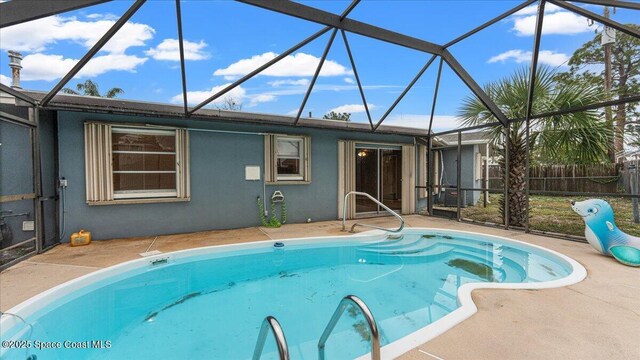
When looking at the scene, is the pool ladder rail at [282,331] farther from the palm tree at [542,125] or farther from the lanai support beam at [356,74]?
the palm tree at [542,125]

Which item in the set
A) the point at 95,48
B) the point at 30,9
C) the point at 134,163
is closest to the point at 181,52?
the point at 95,48

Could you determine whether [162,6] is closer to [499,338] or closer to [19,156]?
[19,156]

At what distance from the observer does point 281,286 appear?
3.97 meters

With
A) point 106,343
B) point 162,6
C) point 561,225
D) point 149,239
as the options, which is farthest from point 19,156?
point 561,225

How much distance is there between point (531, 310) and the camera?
2.53m

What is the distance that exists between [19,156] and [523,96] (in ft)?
31.4

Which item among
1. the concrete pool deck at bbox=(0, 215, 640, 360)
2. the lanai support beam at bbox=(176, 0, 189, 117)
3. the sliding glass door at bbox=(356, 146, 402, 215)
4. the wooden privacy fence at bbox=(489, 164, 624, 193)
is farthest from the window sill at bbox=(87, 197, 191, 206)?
the wooden privacy fence at bbox=(489, 164, 624, 193)

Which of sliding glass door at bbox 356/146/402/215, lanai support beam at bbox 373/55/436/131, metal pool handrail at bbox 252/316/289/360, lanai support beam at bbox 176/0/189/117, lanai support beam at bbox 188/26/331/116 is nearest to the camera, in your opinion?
metal pool handrail at bbox 252/316/289/360

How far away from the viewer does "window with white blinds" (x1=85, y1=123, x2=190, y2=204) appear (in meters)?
5.28

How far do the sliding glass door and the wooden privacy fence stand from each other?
10.4 feet

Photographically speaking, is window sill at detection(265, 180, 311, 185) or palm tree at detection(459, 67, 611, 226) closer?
palm tree at detection(459, 67, 611, 226)

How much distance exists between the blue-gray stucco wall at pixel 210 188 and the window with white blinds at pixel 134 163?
0.17 meters

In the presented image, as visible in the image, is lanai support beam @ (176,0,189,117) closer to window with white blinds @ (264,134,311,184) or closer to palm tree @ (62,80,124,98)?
window with white blinds @ (264,134,311,184)

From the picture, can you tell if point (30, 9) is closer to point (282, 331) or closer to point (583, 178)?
point (282, 331)
